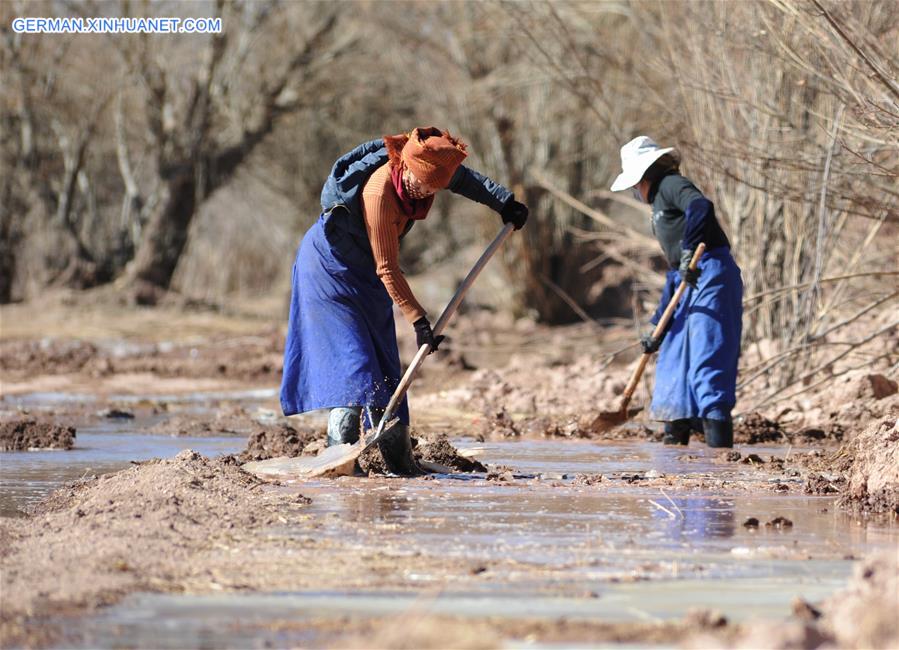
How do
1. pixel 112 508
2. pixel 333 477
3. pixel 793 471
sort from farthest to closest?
pixel 793 471 → pixel 333 477 → pixel 112 508

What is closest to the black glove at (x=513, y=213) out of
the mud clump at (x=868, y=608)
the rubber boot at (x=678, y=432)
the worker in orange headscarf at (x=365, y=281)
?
the worker in orange headscarf at (x=365, y=281)

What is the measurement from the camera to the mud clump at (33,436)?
8.24 m

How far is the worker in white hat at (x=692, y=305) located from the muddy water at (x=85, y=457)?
2522mm

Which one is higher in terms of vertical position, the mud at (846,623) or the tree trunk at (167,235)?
the tree trunk at (167,235)

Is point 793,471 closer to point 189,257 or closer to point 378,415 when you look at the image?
point 378,415

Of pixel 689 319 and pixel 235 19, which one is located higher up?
pixel 235 19

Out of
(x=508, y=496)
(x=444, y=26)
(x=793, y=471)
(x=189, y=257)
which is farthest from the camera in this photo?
(x=189, y=257)

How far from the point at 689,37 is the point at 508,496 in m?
5.03

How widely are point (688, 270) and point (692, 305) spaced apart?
1.05ft

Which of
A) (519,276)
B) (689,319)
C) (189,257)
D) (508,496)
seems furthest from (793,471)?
(189,257)

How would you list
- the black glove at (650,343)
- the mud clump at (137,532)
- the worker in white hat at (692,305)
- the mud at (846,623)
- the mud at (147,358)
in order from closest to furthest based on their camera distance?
the mud at (846,623) → the mud clump at (137,532) → the worker in white hat at (692,305) → the black glove at (650,343) → the mud at (147,358)

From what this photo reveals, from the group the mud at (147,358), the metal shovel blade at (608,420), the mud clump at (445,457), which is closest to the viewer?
the mud clump at (445,457)

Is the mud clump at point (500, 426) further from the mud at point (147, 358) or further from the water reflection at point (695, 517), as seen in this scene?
the mud at point (147, 358)

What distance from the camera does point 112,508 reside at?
534 cm
